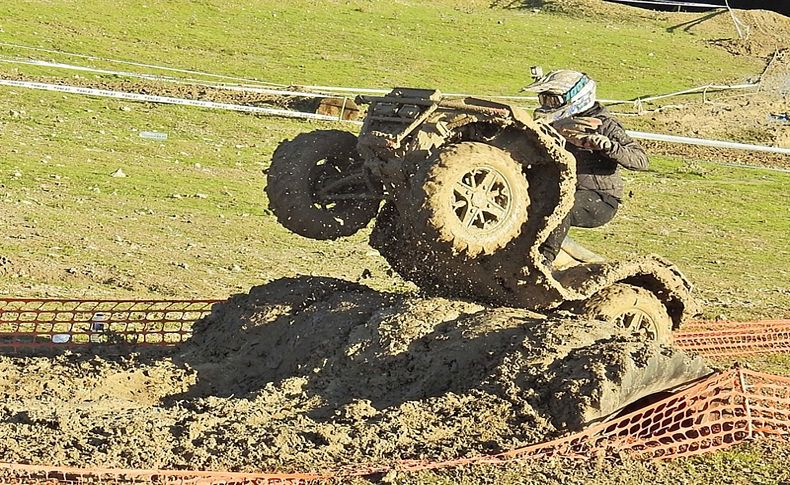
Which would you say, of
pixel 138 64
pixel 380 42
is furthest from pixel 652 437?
pixel 380 42

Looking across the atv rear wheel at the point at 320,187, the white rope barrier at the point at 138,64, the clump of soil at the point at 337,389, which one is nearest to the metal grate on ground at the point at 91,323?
the clump of soil at the point at 337,389

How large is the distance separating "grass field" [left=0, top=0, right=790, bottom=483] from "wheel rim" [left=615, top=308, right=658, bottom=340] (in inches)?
55.2

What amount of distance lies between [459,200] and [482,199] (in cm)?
15

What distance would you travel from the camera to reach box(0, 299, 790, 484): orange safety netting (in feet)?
17.7

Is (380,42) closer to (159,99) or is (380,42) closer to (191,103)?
(191,103)

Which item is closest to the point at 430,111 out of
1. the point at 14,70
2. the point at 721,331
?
the point at 721,331

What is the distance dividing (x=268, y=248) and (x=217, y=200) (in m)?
2.34

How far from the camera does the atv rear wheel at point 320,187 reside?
733 cm

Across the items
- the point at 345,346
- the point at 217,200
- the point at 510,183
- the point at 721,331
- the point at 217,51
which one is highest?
the point at 510,183

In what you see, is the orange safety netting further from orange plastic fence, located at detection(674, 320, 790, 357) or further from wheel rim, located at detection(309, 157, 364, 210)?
wheel rim, located at detection(309, 157, 364, 210)

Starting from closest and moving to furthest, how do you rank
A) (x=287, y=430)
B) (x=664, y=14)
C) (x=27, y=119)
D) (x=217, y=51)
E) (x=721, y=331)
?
(x=287, y=430) < (x=721, y=331) < (x=27, y=119) < (x=217, y=51) < (x=664, y=14)

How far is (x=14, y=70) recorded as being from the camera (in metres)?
22.3

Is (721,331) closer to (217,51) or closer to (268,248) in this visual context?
(268,248)

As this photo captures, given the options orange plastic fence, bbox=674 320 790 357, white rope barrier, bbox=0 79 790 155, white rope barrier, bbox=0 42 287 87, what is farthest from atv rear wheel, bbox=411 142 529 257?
white rope barrier, bbox=0 42 287 87
